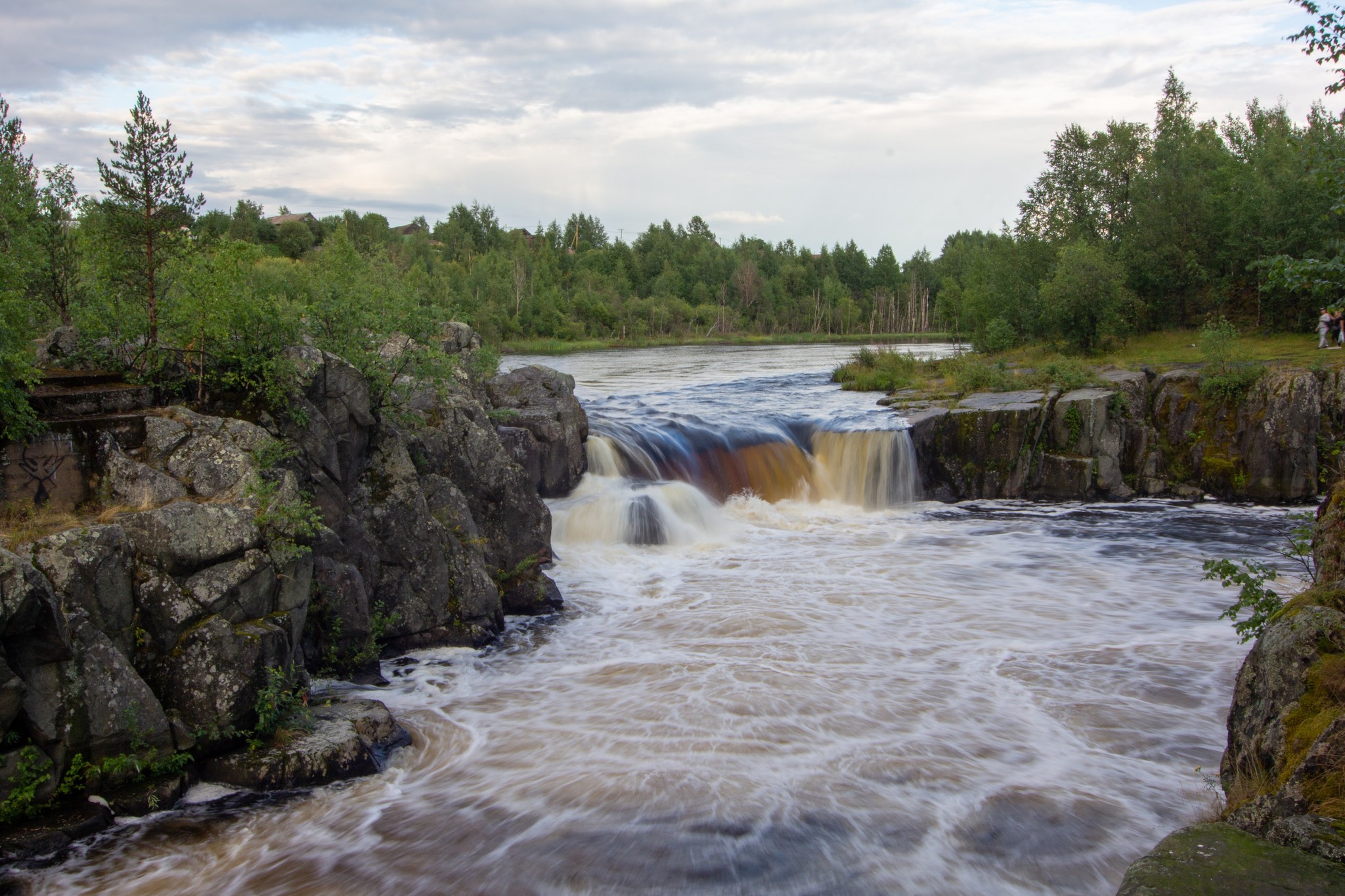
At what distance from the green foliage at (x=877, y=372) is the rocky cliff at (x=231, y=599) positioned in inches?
885

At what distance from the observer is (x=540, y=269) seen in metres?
105

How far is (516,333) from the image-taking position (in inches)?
3246

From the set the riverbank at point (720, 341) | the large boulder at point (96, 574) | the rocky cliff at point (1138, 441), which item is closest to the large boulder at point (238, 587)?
the large boulder at point (96, 574)

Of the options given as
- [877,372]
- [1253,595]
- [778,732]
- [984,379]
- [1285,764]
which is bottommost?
[778,732]

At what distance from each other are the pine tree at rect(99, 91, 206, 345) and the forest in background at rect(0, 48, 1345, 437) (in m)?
0.02

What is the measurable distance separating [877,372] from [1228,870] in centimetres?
2910

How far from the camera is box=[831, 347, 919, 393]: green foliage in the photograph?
105 ft

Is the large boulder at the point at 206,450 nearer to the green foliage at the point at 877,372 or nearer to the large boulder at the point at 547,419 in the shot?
the large boulder at the point at 547,419

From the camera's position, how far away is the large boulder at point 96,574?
272 inches

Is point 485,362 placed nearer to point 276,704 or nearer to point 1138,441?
point 276,704

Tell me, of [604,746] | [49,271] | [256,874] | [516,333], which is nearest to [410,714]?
[604,746]

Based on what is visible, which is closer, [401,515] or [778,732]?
[778,732]

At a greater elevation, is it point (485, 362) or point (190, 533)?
point (485, 362)

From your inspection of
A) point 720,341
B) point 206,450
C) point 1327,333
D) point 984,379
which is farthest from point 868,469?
point 720,341
